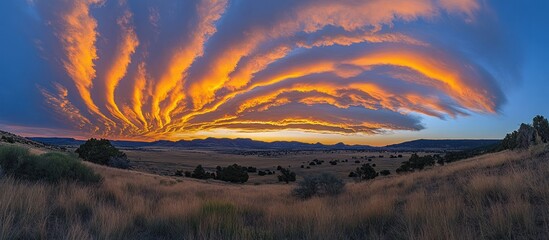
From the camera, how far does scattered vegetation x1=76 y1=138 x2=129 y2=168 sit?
43469mm

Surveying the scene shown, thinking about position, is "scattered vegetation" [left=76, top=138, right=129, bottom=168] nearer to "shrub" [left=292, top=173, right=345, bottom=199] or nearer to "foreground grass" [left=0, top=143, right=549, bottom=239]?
"shrub" [left=292, top=173, right=345, bottom=199]

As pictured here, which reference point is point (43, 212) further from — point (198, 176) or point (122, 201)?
point (198, 176)

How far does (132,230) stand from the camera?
226 inches

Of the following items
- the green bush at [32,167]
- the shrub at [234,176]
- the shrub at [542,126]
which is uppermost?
the shrub at [542,126]

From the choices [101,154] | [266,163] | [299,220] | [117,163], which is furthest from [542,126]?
[266,163]

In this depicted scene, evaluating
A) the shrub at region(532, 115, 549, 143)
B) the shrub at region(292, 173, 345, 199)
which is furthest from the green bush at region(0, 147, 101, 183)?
the shrub at region(532, 115, 549, 143)

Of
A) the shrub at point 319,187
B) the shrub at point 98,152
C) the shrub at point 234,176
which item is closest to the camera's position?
the shrub at point 319,187

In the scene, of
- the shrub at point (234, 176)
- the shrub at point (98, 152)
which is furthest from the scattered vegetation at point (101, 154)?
the shrub at point (234, 176)

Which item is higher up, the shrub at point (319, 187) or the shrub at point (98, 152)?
the shrub at point (98, 152)

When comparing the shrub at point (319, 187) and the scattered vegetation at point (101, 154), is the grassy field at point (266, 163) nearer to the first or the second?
the scattered vegetation at point (101, 154)

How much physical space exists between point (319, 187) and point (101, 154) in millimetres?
35020

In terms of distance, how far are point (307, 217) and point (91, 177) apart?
852 centimetres

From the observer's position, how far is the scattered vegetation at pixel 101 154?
43469 millimetres

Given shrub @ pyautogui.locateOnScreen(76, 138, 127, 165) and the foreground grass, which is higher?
shrub @ pyautogui.locateOnScreen(76, 138, 127, 165)
